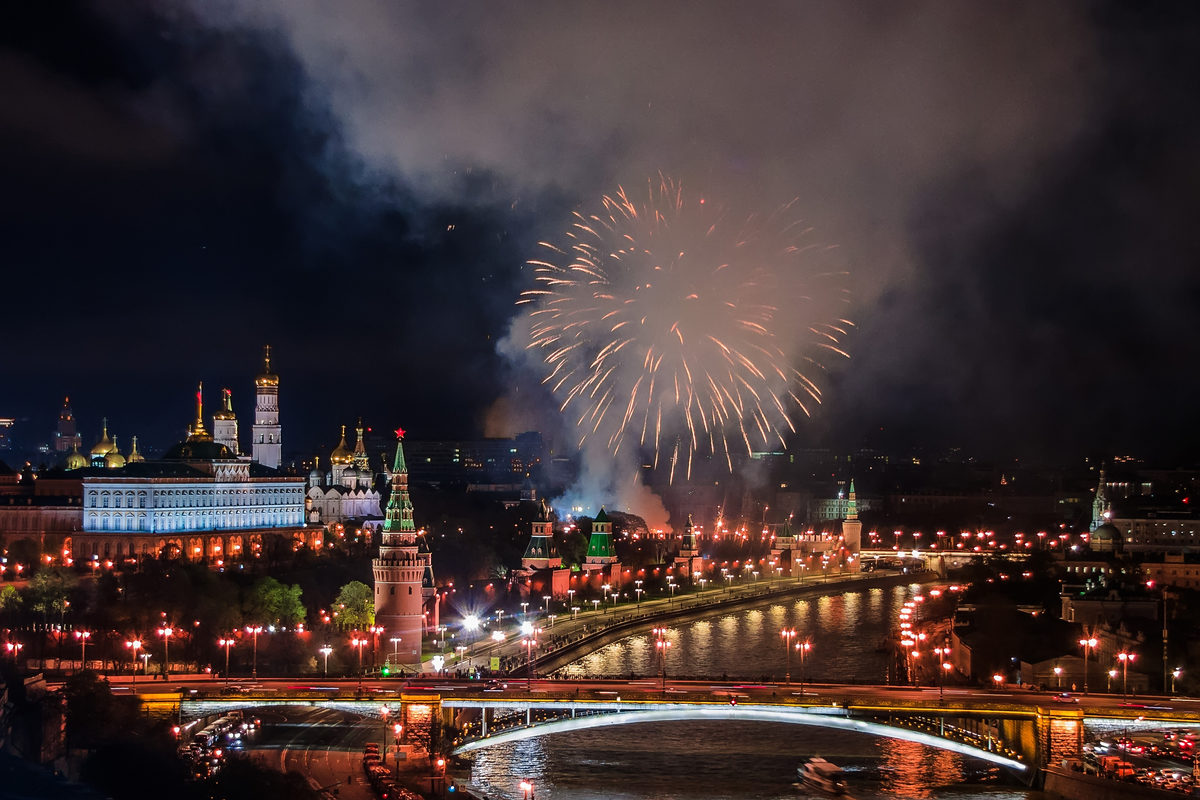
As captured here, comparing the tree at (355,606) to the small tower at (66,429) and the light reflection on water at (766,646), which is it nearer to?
the light reflection on water at (766,646)

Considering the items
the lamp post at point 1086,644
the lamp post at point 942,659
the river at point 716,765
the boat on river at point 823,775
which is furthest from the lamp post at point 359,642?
the lamp post at point 1086,644

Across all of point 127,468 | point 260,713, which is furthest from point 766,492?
point 260,713

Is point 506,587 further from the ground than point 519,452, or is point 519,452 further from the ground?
point 519,452

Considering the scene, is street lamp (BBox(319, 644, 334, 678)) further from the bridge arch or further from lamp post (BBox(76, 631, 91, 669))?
the bridge arch

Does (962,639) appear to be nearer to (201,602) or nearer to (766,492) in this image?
(201,602)

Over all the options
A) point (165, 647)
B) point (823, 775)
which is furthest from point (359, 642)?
point (823, 775)

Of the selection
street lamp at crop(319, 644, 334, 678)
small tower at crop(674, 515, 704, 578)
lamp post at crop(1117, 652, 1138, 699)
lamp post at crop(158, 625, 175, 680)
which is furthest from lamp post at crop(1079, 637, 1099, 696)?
small tower at crop(674, 515, 704, 578)

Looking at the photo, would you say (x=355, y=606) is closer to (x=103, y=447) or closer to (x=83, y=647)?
(x=83, y=647)
